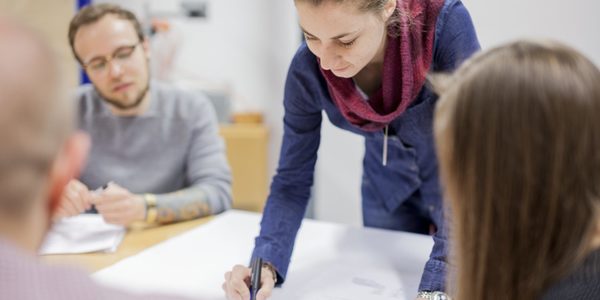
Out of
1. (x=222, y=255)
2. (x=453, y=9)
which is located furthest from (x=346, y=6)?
(x=222, y=255)

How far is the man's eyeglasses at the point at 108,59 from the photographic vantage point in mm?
1670

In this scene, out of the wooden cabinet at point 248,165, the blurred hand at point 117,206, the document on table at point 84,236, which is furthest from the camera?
the wooden cabinet at point 248,165

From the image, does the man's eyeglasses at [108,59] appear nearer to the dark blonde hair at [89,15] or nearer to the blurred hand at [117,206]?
the dark blonde hair at [89,15]

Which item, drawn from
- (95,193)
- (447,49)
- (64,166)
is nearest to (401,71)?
(447,49)

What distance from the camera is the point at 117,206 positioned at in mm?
1461

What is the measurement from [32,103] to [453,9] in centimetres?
82

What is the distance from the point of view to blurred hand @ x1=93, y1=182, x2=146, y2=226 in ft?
4.79

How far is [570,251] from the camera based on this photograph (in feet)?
2.10

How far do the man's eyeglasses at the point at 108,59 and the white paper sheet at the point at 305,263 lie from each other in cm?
54

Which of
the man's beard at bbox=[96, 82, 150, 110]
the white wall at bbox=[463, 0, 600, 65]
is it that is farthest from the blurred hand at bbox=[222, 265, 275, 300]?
the white wall at bbox=[463, 0, 600, 65]

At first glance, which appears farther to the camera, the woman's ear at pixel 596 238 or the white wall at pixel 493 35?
the white wall at pixel 493 35

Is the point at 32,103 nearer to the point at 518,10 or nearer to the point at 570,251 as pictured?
the point at 570,251

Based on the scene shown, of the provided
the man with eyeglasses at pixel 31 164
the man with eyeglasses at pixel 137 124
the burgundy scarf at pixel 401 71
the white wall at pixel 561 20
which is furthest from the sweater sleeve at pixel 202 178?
the man with eyeglasses at pixel 31 164

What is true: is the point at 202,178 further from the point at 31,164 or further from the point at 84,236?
the point at 31,164
